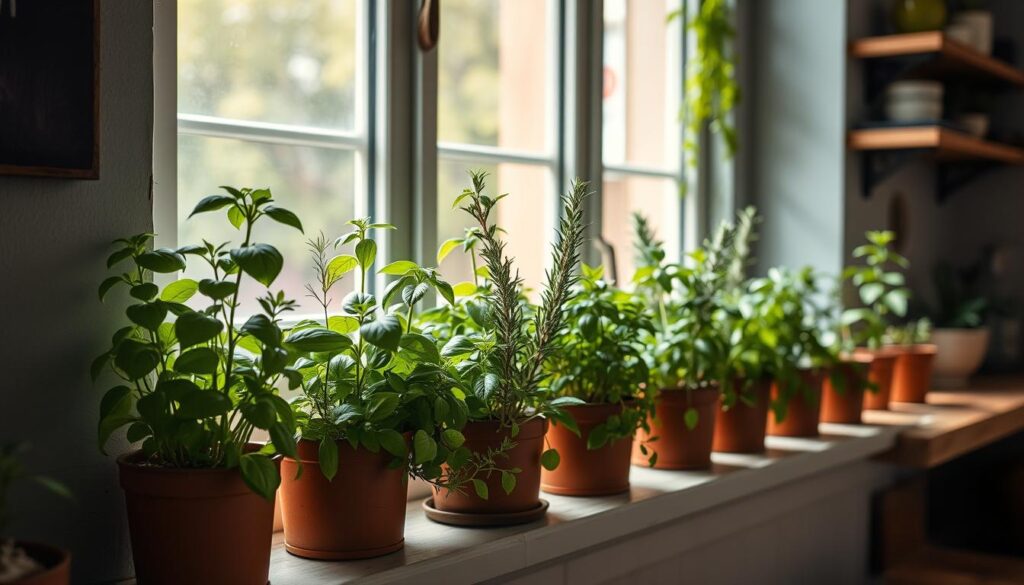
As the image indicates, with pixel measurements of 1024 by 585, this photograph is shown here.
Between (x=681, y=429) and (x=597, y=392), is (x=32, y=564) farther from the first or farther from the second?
(x=681, y=429)

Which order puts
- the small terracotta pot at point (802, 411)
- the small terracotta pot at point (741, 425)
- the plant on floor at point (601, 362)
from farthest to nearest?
the small terracotta pot at point (802, 411) < the small terracotta pot at point (741, 425) < the plant on floor at point (601, 362)

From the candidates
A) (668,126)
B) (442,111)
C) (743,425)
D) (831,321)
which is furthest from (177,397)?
(831,321)

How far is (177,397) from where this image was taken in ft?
3.66

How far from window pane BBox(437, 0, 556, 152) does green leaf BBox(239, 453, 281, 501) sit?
872 mm

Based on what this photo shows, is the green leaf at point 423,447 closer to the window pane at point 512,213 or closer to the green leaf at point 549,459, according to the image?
the green leaf at point 549,459

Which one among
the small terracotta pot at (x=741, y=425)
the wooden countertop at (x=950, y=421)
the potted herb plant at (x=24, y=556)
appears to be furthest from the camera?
the wooden countertop at (x=950, y=421)

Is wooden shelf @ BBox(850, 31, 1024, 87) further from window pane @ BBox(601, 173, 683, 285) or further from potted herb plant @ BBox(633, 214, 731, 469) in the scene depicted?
potted herb plant @ BBox(633, 214, 731, 469)

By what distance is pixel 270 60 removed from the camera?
1.60 meters

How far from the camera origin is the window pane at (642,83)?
2330 millimetres

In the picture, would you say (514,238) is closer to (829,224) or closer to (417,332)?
(417,332)


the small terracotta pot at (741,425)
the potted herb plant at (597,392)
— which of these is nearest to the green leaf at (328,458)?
the potted herb plant at (597,392)

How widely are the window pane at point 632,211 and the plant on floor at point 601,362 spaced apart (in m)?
0.54

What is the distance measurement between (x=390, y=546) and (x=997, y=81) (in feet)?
8.52

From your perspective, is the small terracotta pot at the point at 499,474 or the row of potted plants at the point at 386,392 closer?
the row of potted plants at the point at 386,392
